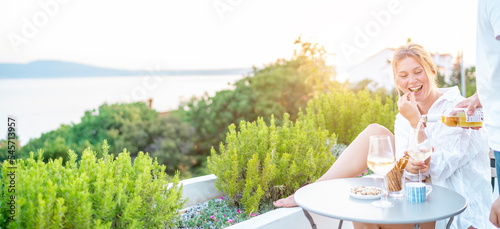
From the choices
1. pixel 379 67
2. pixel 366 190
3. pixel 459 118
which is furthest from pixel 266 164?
pixel 379 67

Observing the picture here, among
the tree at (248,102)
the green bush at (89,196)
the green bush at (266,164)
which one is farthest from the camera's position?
the tree at (248,102)

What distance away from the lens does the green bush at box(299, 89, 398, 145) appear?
4.61 m

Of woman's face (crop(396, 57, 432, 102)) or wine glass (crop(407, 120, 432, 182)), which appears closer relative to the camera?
wine glass (crop(407, 120, 432, 182))

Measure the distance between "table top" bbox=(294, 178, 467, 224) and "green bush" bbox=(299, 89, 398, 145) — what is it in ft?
8.61

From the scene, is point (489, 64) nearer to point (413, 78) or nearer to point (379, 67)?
point (413, 78)

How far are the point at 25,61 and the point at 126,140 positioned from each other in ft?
14.2

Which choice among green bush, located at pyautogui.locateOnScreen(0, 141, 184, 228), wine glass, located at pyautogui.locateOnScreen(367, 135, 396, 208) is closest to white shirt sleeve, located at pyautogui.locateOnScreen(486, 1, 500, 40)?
wine glass, located at pyautogui.locateOnScreen(367, 135, 396, 208)

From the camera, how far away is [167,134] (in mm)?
14547

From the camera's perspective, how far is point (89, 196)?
1772 mm

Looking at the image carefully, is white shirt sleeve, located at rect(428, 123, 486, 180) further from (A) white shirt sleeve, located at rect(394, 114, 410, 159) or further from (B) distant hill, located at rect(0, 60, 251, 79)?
(B) distant hill, located at rect(0, 60, 251, 79)

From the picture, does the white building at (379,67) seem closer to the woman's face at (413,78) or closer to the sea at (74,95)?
the sea at (74,95)

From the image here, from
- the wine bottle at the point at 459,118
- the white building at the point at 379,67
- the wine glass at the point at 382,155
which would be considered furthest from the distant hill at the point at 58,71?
the white building at the point at 379,67

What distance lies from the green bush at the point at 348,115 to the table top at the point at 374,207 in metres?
2.63

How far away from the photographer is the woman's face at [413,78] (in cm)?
253
